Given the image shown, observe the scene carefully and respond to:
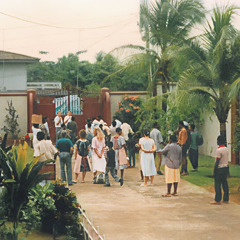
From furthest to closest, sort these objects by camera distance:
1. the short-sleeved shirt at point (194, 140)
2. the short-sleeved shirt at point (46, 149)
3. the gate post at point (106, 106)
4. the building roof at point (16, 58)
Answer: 1. the building roof at point (16, 58)
2. the gate post at point (106, 106)
3. the short-sleeved shirt at point (194, 140)
4. the short-sleeved shirt at point (46, 149)

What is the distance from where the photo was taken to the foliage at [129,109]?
2581 centimetres

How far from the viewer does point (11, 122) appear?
1143 inches

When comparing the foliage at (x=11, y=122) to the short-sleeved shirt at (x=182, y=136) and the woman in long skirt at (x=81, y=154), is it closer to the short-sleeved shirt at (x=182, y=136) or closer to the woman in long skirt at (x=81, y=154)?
the woman in long skirt at (x=81, y=154)

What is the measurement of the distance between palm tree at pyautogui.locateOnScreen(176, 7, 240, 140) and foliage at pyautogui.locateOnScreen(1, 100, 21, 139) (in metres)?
13.2

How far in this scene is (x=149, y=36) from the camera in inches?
987

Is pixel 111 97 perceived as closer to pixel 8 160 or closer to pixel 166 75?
pixel 166 75

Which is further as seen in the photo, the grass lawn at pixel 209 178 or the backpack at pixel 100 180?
the backpack at pixel 100 180

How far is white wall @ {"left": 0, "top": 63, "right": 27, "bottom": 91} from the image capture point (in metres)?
40.8

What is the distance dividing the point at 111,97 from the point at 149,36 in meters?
5.05

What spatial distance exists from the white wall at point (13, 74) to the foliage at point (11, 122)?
37.8 feet

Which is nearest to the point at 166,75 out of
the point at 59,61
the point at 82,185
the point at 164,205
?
the point at 82,185

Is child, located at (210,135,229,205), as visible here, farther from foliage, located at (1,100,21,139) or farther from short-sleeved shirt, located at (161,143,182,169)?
foliage, located at (1,100,21,139)

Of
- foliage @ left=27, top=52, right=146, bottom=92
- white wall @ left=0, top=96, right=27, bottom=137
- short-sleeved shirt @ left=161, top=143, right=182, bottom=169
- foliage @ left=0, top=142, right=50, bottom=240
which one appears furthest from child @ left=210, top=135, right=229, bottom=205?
foliage @ left=27, top=52, right=146, bottom=92

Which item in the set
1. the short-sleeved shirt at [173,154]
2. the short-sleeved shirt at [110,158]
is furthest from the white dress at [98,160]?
the short-sleeved shirt at [173,154]
